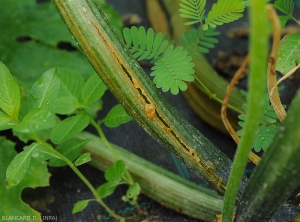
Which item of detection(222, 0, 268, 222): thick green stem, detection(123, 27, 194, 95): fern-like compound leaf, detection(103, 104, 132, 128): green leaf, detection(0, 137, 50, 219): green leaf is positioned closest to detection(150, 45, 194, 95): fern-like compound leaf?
detection(123, 27, 194, 95): fern-like compound leaf

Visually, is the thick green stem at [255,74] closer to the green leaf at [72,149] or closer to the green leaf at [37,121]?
the green leaf at [37,121]

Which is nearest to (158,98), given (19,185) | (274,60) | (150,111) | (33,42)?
(150,111)

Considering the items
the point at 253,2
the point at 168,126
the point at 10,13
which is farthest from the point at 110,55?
the point at 10,13

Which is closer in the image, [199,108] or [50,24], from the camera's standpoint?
[199,108]

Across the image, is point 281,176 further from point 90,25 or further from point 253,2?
point 90,25

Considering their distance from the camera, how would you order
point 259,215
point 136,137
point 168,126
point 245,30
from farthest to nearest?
1. point 245,30
2. point 136,137
3. point 168,126
4. point 259,215

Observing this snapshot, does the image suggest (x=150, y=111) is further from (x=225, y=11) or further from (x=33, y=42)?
(x=33, y=42)

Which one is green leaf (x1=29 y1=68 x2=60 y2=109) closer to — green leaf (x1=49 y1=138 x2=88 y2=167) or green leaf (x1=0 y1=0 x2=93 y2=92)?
green leaf (x1=49 y1=138 x2=88 y2=167)
